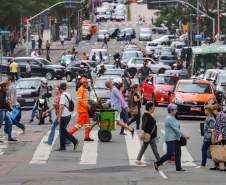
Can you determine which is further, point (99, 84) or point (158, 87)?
point (158, 87)

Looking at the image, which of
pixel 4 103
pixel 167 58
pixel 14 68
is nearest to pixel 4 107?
pixel 4 103

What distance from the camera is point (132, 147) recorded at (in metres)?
18.9

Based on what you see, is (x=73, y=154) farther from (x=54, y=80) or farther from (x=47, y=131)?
(x=54, y=80)

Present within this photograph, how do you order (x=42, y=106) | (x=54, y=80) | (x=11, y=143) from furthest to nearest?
(x=54, y=80) < (x=42, y=106) < (x=11, y=143)

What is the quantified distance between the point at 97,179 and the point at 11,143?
6.43 m

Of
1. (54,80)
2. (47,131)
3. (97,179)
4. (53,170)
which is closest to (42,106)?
(47,131)

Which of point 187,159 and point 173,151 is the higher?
point 173,151

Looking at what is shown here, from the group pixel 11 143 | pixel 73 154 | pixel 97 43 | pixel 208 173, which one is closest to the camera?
pixel 208 173

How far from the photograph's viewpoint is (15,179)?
13.3 metres

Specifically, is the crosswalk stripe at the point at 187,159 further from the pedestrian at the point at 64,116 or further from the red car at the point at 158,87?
the red car at the point at 158,87

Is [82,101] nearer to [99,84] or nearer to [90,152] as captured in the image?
[90,152]

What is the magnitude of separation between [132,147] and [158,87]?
13404 mm

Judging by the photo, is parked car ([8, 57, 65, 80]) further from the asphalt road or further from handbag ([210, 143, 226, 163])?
handbag ([210, 143, 226, 163])

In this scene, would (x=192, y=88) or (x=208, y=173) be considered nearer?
(x=208, y=173)
